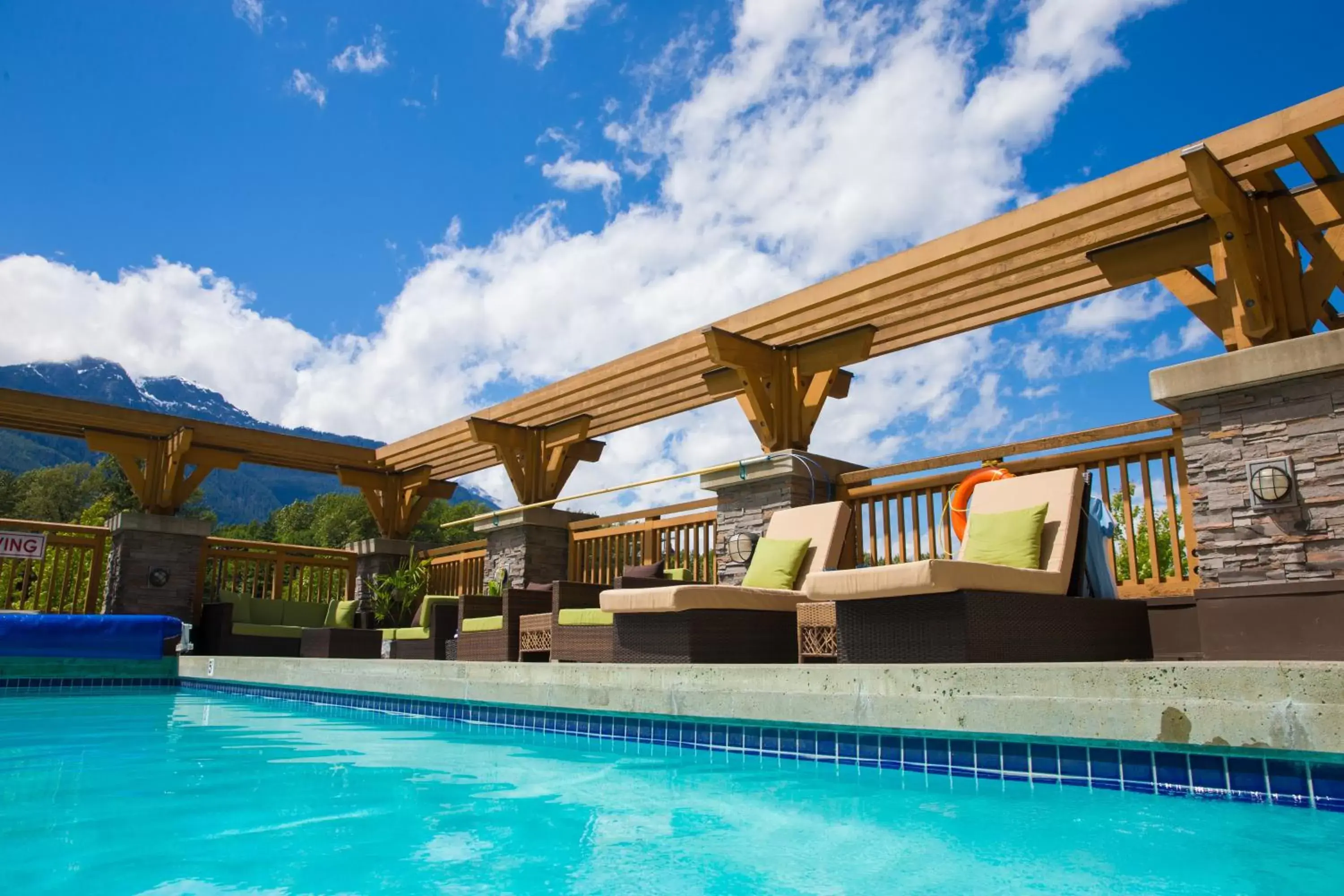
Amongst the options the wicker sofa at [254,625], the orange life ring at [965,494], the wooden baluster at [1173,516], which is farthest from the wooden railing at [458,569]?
the wooden baluster at [1173,516]

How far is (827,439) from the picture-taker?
7.05 meters

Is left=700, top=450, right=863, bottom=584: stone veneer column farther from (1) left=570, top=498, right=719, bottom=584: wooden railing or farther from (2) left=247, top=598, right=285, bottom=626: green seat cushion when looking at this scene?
(2) left=247, top=598, right=285, bottom=626: green seat cushion

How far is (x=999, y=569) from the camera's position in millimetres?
3424

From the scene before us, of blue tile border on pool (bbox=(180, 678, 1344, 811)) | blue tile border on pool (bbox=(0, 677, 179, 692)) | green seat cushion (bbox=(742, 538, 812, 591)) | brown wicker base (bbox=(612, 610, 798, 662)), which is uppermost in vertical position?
green seat cushion (bbox=(742, 538, 812, 591))

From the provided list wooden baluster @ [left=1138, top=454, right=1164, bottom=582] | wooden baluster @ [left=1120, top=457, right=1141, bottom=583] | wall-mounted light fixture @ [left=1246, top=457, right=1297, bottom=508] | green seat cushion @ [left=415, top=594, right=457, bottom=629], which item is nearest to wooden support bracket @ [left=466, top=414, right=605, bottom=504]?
green seat cushion @ [left=415, top=594, right=457, bottom=629]

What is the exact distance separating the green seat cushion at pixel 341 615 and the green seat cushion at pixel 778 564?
705 cm

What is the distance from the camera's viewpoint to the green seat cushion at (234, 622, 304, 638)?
32.3 ft

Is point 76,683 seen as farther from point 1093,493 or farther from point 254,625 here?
point 1093,493

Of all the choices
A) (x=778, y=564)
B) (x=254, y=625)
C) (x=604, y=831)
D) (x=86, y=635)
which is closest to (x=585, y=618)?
(x=778, y=564)

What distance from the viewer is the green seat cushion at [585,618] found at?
205 inches

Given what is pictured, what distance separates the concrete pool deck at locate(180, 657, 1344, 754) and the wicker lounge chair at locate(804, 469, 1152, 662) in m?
0.34

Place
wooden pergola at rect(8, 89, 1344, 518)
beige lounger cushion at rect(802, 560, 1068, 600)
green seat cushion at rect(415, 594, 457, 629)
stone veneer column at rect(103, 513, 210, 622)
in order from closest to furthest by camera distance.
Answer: beige lounger cushion at rect(802, 560, 1068, 600), wooden pergola at rect(8, 89, 1344, 518), green seat cushion at rect(415, 594, 457, 629), stone veneer column at rect(103, 513, 210, 622)

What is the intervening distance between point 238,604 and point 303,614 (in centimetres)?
79

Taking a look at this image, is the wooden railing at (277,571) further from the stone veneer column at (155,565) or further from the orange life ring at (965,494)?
the orange life ring at (965,494)
